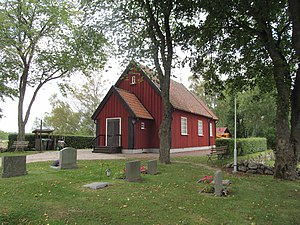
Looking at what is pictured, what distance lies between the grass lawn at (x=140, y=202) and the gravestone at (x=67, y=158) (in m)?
1.60

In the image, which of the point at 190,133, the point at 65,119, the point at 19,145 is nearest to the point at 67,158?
the point at 19,145

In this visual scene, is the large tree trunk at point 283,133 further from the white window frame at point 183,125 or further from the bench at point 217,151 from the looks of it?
the white window frame at point 183,125

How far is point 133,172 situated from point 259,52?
10054 millimetres

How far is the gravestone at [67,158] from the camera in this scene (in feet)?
36.7

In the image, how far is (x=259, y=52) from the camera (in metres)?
14.0

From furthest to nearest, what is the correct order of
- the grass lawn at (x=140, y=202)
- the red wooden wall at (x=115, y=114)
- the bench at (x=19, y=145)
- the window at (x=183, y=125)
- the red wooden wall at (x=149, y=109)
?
1. the window at (x=183, y=125)
2. the bench at (x=19, y=145)
3. the red wooden wall at (x=149, y=109)
4. the red wooden wall at (x=115, y=114)
5. the grass lawn at (x=140, y=202)

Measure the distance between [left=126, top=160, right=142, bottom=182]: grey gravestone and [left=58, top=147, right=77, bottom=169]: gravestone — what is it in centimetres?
358

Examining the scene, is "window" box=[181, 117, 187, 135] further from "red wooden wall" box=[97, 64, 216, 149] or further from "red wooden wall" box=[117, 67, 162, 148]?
"red wooden wall" box=[117, 67, 162, 148]

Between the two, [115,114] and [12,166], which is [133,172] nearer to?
[12,166]

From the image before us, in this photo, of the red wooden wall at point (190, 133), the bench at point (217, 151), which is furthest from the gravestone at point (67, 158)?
the red wooden wall at point (190, 133)

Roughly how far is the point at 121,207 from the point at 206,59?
11.1 m

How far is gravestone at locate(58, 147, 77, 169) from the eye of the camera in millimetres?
11173

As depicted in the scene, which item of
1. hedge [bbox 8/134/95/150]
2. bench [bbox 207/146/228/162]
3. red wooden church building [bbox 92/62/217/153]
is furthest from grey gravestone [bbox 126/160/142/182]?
hedge [bbox 8/134/95/150]

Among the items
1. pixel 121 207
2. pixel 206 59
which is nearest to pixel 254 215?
pixel 121 207
